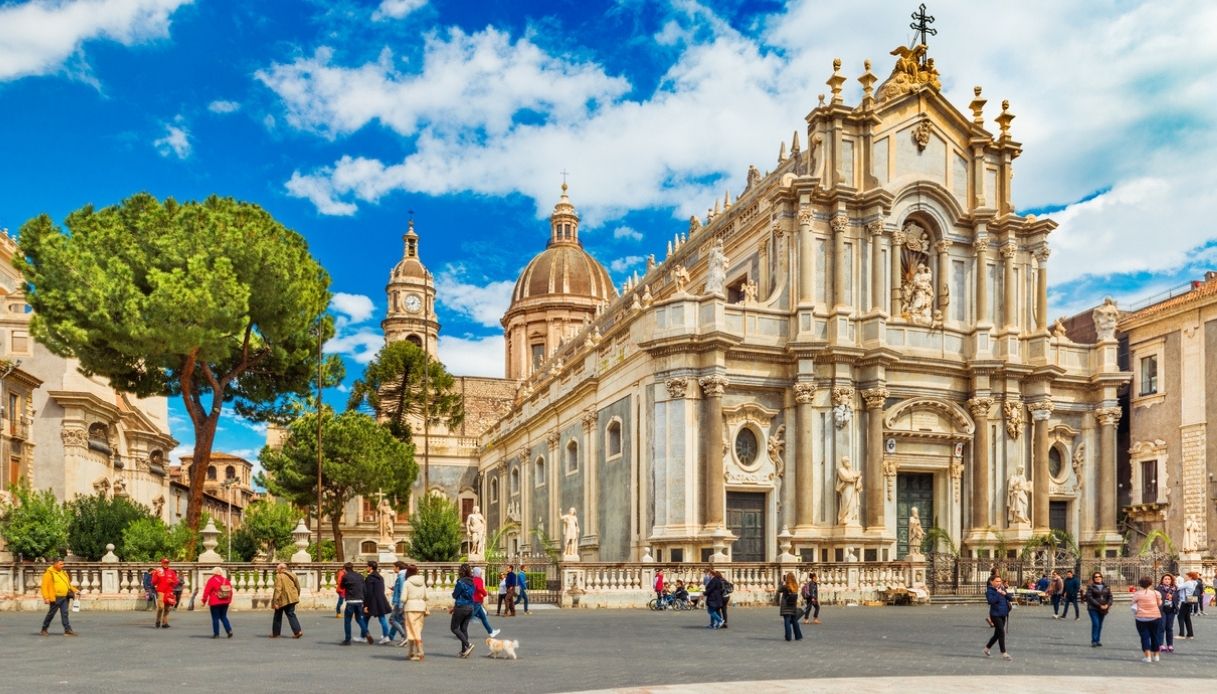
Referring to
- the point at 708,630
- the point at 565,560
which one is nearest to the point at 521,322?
the point at 565,560

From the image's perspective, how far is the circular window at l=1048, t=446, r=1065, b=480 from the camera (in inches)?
1783

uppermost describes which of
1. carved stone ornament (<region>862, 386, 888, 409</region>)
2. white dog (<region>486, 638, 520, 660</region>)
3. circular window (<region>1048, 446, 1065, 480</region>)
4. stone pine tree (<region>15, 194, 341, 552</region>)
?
stone pine tree (<region>15, 194, 341, 552</region>)

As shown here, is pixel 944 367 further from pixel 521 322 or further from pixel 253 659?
pixel 521 322

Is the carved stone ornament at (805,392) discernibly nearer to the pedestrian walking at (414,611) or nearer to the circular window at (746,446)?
the circular window at (746,446)

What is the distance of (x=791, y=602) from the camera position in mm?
21266

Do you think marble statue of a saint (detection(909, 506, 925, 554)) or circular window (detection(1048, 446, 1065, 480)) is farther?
circular window (detection(1048, 446, 1065, 480))

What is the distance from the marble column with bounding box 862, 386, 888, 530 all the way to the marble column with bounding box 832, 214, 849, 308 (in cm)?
333

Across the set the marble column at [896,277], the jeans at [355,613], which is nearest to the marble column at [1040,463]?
the marble column at [896,277]

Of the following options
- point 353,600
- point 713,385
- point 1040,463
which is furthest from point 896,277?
point 353,600

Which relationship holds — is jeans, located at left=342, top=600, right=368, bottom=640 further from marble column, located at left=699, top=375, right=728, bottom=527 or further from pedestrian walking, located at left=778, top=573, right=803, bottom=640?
marble column, located at left=699, top=375, right=728, bottom=527

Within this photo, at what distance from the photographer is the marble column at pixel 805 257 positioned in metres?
40.4

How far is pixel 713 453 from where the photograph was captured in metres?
38.1

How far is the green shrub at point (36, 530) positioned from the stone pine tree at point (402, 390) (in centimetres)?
3079

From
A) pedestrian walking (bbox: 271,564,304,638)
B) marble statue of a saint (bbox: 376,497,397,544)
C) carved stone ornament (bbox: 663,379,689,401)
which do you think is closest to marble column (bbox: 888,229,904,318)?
carved stone ornament (bbox: 663,379,689,401)
